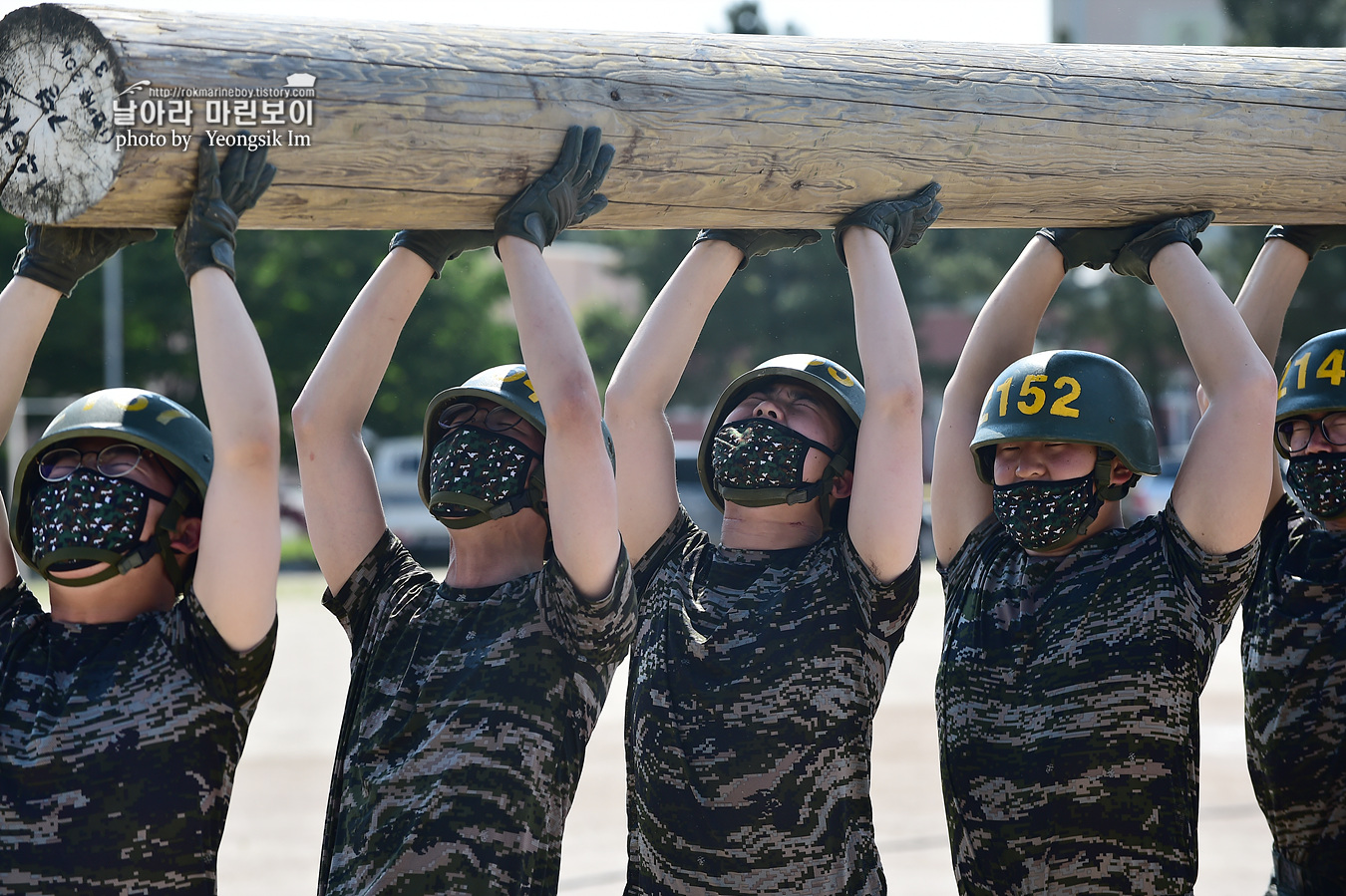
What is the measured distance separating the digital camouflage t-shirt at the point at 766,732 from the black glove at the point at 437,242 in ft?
3.67

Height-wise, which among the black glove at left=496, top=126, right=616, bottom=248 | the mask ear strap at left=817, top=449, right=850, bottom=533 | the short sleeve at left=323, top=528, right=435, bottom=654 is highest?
the black glove at left=496, top=126, right=616, bottom=248

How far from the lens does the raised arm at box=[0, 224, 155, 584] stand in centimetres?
324

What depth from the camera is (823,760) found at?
338 cm

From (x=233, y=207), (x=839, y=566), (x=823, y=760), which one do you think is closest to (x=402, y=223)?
(x=233, y=207)

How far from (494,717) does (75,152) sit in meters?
1.54

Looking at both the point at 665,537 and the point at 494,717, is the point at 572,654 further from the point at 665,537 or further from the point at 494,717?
the point at 665,537

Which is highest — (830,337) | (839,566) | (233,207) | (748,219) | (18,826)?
(830,337)

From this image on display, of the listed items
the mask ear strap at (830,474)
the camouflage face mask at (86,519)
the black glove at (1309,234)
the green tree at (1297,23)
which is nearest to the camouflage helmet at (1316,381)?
the black glove at (1309,234)

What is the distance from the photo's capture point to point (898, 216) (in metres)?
3.62

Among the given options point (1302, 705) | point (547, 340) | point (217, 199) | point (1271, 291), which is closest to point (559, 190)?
point (547, 340)

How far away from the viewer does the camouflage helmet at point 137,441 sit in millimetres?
3182

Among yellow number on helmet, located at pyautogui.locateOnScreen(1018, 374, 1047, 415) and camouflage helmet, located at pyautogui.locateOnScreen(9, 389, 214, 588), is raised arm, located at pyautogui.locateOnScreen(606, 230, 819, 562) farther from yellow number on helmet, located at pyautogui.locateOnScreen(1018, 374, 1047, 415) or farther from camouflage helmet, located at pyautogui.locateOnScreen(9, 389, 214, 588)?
camouflage helmet, located at pyautogui.locateOnScreen(9, 389, 214, 588)

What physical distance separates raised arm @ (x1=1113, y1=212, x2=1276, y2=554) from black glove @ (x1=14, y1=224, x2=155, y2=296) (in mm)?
2636

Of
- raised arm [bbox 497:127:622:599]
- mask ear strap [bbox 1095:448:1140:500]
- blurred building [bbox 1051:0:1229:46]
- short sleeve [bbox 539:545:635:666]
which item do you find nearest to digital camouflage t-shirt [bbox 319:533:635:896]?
short sleeve [bbox 539:545:635:666]
